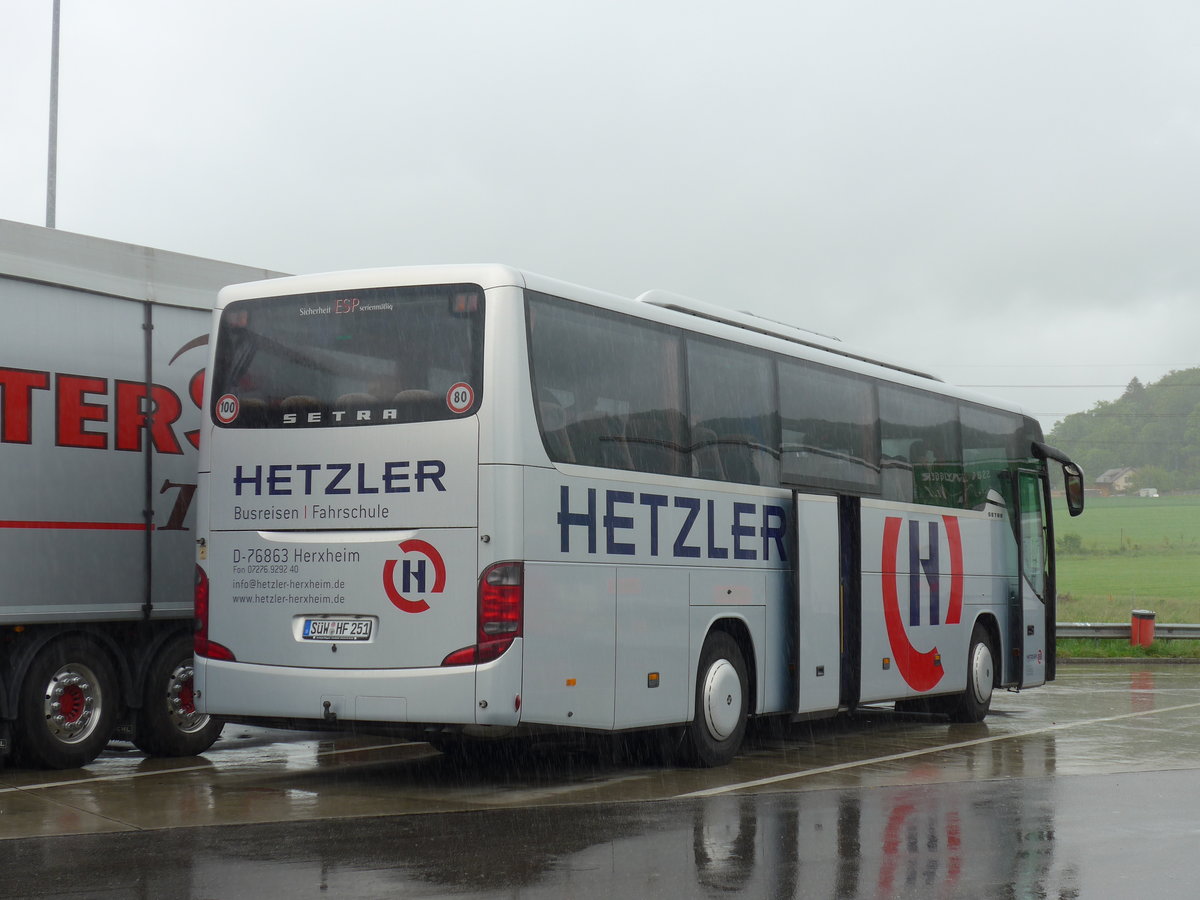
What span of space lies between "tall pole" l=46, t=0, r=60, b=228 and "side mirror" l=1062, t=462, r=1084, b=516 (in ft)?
50.0

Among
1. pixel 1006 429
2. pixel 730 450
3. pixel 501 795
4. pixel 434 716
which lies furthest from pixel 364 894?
pixel 1006 429

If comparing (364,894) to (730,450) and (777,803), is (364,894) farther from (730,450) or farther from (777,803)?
(730,450)

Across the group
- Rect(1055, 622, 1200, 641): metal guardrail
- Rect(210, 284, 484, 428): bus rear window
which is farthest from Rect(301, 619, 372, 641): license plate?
Rect(1055, 622, 1200, 641): metal guardrail

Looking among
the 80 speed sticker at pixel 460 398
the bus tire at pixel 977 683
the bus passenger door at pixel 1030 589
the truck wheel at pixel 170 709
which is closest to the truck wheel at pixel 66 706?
the truck wheel at pixel 170 709

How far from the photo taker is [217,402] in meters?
10.7

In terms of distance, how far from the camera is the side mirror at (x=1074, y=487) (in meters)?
17.8

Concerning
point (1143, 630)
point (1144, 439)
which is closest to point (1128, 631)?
point (1143, 630)

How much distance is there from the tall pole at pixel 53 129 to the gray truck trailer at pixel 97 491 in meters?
13.0

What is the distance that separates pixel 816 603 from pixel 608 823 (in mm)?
4745

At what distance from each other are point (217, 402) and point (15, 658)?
2181 mm

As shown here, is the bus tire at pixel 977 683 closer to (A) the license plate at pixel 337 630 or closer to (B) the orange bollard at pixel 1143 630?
(A) the license plate at pixel 337 630

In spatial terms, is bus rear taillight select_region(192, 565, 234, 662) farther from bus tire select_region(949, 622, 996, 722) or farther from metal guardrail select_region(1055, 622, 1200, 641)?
metal guardrail select_region(1055, 622, 1200, 641)

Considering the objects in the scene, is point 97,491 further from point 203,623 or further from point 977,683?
point 977,683

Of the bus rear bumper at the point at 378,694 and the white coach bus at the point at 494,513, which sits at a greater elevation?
the white coach bus at the point at 494,513
